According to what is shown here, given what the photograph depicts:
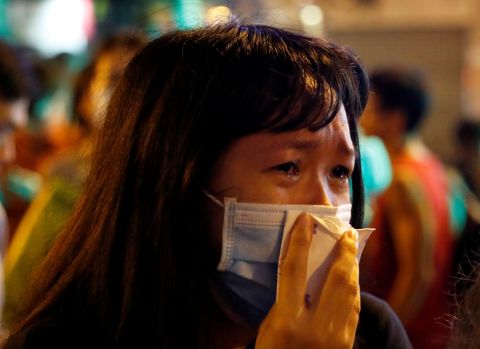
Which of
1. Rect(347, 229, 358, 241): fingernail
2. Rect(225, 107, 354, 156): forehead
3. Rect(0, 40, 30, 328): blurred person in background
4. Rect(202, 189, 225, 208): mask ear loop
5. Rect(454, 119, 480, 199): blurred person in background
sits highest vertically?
Rect(454, 119, 480, 199): blurred person in background

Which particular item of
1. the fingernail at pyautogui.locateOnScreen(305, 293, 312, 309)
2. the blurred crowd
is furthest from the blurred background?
the fingernail at pyautogui.locateOnScreen(305, 293, 312, 309)

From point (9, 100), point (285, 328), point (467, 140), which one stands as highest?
point (467, 140)

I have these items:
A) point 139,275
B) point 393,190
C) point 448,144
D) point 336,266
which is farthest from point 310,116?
point 448,144

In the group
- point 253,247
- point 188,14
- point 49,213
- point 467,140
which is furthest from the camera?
point 467,140

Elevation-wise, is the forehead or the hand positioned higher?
the forehead

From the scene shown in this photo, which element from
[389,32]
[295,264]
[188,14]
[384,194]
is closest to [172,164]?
[295,264]

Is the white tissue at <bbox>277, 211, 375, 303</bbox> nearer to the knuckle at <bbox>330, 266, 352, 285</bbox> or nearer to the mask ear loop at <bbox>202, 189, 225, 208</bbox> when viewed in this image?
the knuckle at <bbox>330, 266, 352, 285</bbox>

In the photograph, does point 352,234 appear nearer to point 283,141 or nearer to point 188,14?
point 283,141

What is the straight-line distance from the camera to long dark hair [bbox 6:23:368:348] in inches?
65.8

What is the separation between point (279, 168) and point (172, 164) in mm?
220

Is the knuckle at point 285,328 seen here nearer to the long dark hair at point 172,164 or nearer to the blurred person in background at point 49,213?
the long dark hair at point 172,164

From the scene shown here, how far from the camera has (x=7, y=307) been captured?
2.62m

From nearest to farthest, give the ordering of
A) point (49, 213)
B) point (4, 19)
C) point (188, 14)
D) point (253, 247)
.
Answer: point (253, 247) < point (188, 14) < point (49, 213) < point (4, 19)

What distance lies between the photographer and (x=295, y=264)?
1.64 meters
